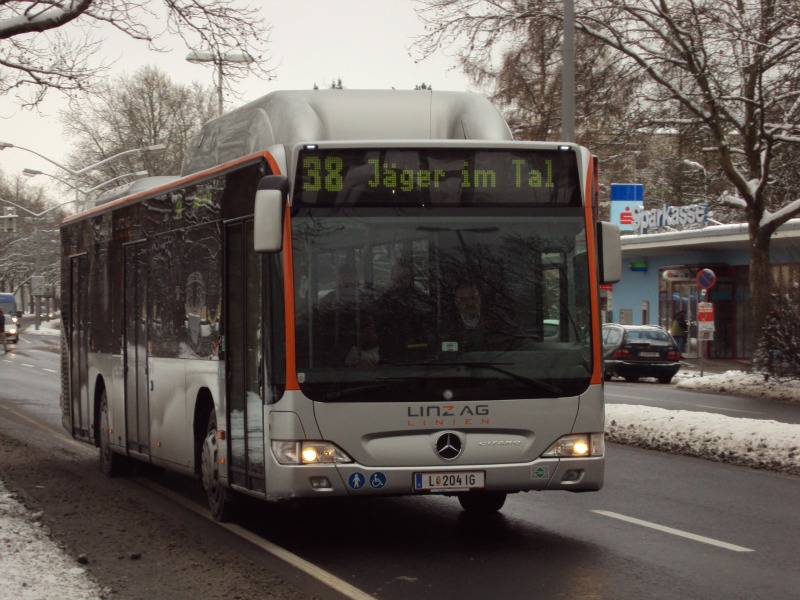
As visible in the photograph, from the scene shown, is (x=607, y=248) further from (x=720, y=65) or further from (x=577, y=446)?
(x=720, y=65)

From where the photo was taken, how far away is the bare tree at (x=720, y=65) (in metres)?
27.1

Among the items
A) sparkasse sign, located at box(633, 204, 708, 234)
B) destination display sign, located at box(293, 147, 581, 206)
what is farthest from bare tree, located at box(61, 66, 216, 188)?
destination display sign, located at box(293, 147, 581, 206)

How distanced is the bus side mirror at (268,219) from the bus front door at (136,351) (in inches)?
162

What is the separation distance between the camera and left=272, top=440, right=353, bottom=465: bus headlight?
29.6 ft

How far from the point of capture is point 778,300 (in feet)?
89.2

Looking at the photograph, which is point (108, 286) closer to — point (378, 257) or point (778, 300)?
point (378, 257)

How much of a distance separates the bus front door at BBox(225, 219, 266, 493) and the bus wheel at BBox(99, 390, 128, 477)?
15.0 ft

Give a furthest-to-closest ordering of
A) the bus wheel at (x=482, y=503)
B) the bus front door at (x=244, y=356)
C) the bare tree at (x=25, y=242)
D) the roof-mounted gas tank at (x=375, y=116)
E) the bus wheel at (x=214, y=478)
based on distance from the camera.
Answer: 1. the bare tree at (x=25, y=242)
2. the bus wheel at (x=482, y=503)
3. the bus wheel at (x=214, y=478)
4. the roof-mounted gas tank at (x=375, y=116)
5. the bus front door at (x=244, y=356)

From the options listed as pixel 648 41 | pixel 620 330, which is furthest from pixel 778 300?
pixel 620 330

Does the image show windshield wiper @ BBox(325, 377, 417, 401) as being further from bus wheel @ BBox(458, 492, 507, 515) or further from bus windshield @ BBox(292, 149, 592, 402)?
bus wheel @ BBox(458, 492, 507, 515)

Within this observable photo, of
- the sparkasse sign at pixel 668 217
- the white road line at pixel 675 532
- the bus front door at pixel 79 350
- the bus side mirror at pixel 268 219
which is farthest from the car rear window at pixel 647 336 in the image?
the bus side mirror at pixel 268 219

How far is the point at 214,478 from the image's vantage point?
10.7 m

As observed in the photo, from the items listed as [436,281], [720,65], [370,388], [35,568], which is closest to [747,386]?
[720,65]

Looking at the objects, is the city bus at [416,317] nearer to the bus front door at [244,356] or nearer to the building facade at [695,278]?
the bus front door at [244,356]
